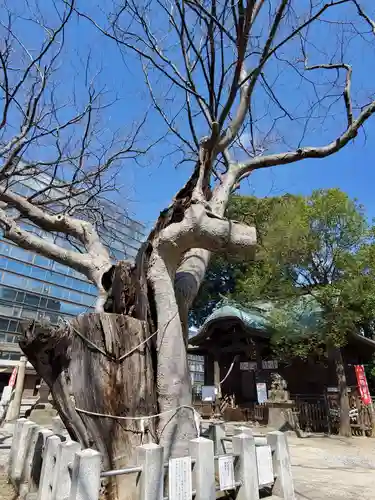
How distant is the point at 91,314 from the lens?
380 centimetres

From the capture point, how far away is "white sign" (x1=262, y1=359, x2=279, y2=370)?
1516 cm

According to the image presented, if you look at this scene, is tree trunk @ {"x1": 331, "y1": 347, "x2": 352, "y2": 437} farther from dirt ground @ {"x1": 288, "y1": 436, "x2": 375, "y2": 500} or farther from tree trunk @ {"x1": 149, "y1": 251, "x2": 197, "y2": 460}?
tree trunk @ {"x1": 149, "y1": 251, "x2": 197, "y2": 460}

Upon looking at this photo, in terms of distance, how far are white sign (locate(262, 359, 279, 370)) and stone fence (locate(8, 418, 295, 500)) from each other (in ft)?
37.9

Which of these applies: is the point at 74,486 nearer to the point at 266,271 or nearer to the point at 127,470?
the point at 127,470

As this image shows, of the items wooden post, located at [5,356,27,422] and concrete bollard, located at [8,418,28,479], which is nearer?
concrete bollard, located at [8,418,28,479]

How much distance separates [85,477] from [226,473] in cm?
162

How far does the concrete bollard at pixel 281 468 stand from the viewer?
3.96m

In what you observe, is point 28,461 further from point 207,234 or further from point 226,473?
point 207,234

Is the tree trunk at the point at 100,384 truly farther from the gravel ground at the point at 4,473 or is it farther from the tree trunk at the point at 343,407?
the tree trunk at the point at 343,407

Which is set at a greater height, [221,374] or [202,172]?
[202,172]

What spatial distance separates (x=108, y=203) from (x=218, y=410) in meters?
11.5

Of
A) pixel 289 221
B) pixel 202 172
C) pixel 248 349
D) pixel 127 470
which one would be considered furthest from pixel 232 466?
pixel 248 349

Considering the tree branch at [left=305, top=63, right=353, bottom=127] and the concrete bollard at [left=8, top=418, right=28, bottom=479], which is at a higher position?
the tree branch at [left=305, top=63, right=353, bottom=127]

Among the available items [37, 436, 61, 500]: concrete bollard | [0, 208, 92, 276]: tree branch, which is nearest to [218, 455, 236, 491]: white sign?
[37, 436, 61, 500]: concrete bollard
